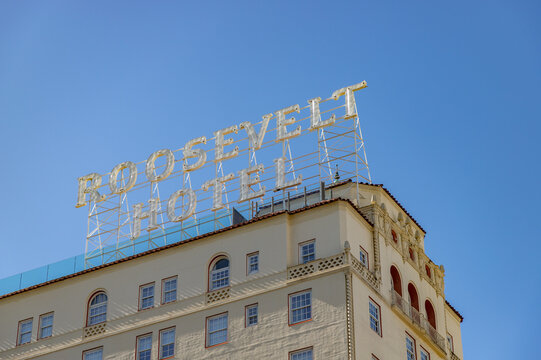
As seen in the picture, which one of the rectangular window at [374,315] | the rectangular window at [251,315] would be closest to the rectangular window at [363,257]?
the rectangular window at [374,315]

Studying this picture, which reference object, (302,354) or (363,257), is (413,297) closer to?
(363,257)

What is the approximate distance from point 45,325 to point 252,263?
55.4 feet

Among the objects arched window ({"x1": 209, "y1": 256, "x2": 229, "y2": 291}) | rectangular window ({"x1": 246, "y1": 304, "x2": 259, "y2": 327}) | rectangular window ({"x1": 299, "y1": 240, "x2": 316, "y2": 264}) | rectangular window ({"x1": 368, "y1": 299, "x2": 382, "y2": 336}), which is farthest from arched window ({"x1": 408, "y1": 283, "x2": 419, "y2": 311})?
arched window ({"x1": 209, "y1": 256, "x2": 229, "y2": 291})

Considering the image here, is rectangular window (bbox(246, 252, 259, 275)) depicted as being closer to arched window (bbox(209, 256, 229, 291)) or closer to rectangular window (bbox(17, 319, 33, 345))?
arched window (bbox(209, 256, 229, 291))

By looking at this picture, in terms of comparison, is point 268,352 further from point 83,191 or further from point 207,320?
point 83,191

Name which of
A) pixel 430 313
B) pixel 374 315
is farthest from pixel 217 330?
pixel 430 313

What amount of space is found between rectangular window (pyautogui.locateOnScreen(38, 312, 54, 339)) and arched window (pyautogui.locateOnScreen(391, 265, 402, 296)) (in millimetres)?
24597

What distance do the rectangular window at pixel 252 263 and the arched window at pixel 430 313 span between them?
14.9 metres

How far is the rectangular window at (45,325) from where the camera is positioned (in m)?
92.8

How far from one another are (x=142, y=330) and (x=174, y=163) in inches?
618

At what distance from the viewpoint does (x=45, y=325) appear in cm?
9312

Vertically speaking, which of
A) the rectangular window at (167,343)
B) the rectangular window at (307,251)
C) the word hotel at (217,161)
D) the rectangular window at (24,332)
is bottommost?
the rectangular window at (167,343)

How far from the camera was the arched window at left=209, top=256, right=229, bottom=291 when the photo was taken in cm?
8756

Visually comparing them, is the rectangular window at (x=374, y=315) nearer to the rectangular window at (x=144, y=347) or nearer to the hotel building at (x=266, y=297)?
the hotel building at (x=266, y=297)
